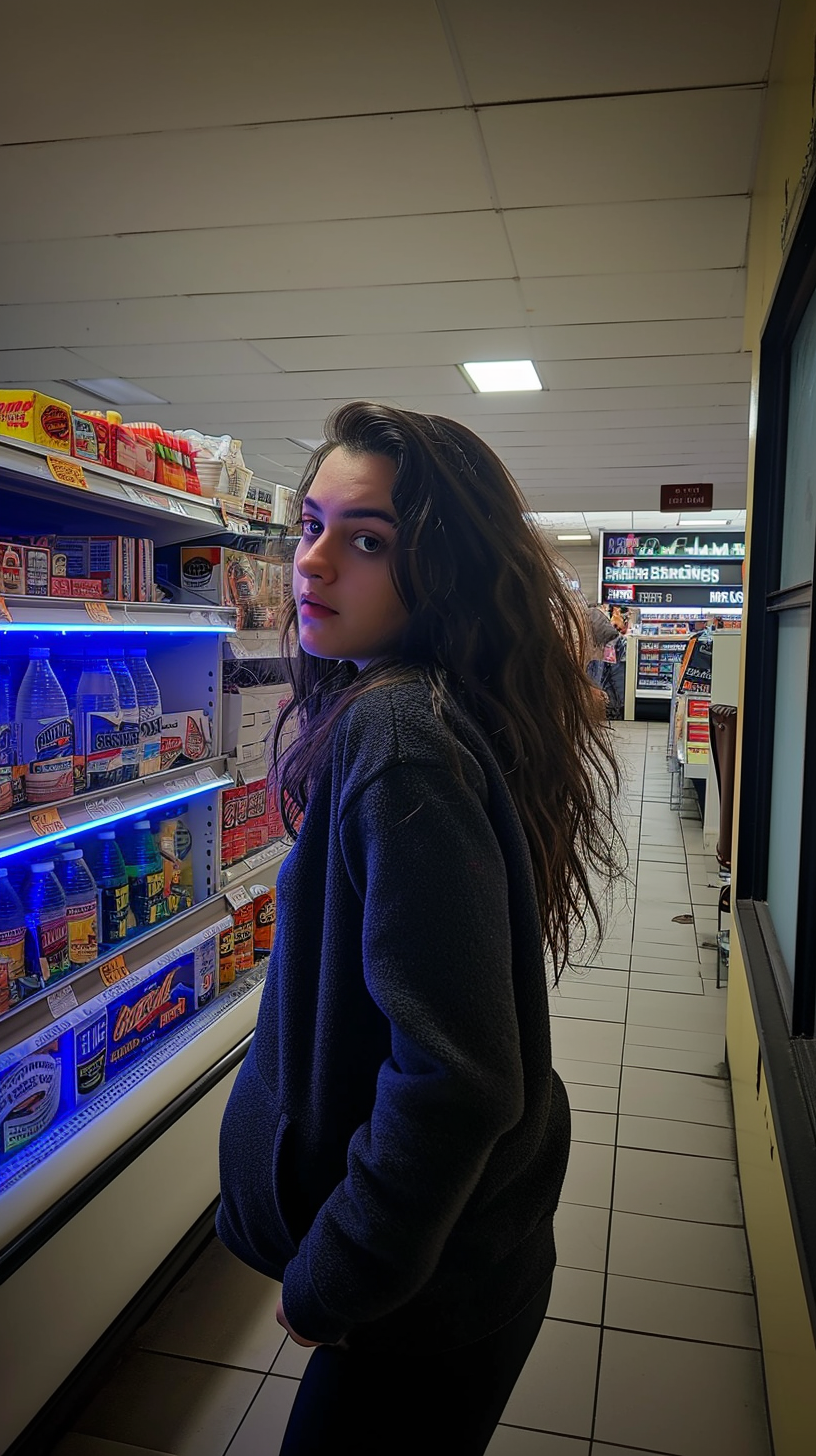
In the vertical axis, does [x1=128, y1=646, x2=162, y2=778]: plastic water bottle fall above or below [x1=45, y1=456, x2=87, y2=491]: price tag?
below

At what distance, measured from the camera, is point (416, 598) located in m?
A: 1.07

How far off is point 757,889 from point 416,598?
84.2 inches

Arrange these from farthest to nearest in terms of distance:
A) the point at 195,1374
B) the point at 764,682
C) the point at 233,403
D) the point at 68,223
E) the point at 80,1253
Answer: the point at 233,403, the point at 68,223, the point at 764,682, the point at 195,1374, the point at 80,1253

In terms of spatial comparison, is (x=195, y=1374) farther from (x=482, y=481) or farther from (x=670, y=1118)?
(x=482, y=481)

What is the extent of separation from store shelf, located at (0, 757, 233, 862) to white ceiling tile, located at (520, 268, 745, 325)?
10.2ft

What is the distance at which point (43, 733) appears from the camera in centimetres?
207

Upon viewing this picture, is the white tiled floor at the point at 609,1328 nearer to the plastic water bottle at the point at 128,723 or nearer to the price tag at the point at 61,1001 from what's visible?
the price tag at the point at 61,1001

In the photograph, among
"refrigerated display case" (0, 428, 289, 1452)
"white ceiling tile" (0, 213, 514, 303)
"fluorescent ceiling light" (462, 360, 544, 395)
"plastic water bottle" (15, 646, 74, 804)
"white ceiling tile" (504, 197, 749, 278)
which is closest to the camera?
"refrigerated display case" (0, 428, 289, 1452)

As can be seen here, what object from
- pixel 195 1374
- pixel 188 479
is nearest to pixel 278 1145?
pixel 195 1374

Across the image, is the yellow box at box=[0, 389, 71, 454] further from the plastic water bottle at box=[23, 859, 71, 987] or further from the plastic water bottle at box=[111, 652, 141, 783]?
the plastic water bottle at box=[23, 859, 71, 987]

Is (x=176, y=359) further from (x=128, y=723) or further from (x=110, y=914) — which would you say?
(x=110, y=914)

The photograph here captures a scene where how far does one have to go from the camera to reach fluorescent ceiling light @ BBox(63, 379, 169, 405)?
265 inches

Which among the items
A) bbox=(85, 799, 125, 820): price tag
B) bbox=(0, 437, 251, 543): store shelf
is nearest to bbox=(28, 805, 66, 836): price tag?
bbox=(85, 799, 125, 820): price tag

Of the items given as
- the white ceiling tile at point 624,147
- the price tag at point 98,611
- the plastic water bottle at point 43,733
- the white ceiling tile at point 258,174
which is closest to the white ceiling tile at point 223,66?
the white ceiling tile at point 258,174
